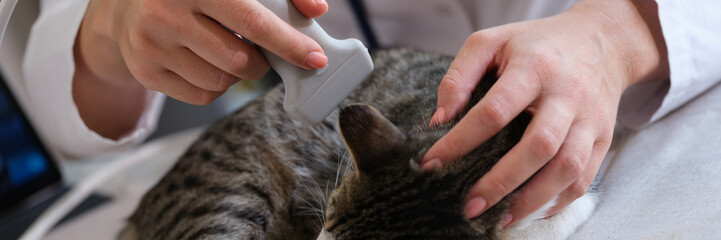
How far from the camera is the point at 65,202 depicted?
1.26 m

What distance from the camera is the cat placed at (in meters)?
0.69

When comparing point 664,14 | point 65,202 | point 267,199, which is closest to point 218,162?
point 267,199

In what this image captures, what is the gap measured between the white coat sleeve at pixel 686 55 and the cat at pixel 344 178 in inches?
11.8

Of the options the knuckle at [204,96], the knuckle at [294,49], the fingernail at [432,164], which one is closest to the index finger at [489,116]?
the fingernail at [432,164]

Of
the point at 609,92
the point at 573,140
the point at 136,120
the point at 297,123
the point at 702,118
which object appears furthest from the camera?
the point at 136,120

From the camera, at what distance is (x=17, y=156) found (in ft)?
4.41

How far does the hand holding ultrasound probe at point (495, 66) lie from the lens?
25.6 inches

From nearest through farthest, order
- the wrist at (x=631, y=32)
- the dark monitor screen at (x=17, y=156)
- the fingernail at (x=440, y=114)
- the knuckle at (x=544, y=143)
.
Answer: the knuckle at (x=544, y=143), the fingernail at (x=440, y=114), the wrist at (x=631, y=32), the dark monitor screen at (x=17, y=156)

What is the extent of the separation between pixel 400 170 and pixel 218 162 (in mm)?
509

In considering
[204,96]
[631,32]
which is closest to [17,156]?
[204,96]

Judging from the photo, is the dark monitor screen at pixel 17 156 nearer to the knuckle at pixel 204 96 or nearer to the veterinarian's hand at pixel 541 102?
the knuckle at pixel 204 96

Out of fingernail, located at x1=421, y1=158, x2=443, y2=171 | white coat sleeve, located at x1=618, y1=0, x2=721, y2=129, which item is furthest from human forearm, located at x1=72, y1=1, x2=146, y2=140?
white coat sleeve, located at x1=618, y1=0, x2=721, y2=129

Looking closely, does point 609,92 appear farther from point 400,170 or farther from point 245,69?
point 245,69

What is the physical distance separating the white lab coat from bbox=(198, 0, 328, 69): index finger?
1.69ft
